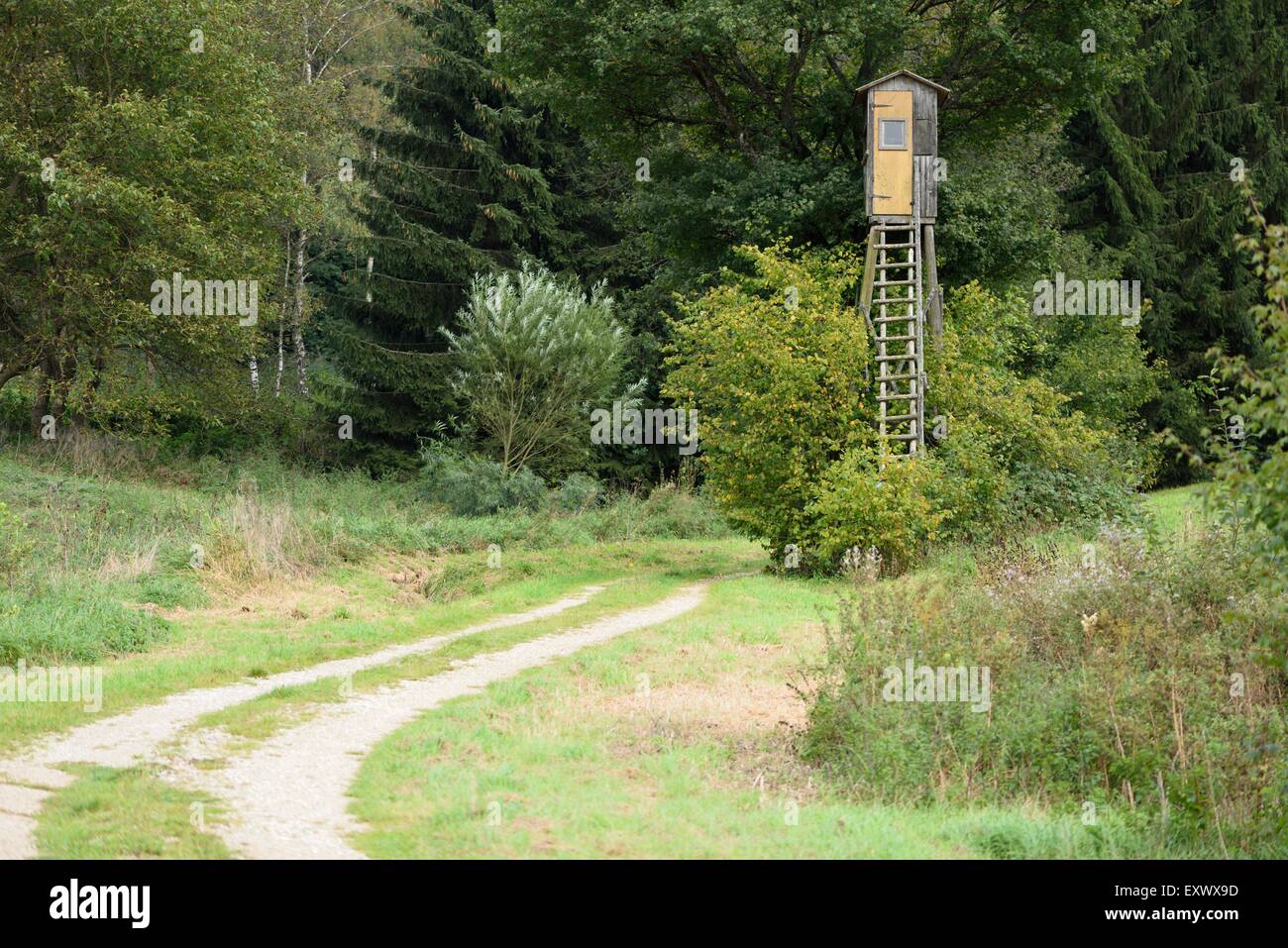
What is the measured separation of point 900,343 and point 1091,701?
45.9 ft

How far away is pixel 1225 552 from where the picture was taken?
1184 centimetres

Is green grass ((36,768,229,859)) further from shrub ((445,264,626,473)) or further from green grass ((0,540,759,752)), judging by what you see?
shrub ((445,264,626,473))

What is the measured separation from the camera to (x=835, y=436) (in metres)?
21.8

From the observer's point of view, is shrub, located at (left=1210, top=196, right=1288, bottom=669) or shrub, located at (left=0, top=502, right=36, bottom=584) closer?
shrub, located at (left=1210, top=196, right=1288, bottom=669)

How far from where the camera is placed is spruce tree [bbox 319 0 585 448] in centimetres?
3656

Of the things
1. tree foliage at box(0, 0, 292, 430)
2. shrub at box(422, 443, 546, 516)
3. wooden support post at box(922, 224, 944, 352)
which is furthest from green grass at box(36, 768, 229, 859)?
tree foliage at box(0, 0, 292, 430)

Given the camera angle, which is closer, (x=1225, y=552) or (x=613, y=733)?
(x=613, y=733)

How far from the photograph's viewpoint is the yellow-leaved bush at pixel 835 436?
20.4 m

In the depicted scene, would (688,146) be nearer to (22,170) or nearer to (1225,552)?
(22,170)

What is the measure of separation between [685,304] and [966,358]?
550 cm

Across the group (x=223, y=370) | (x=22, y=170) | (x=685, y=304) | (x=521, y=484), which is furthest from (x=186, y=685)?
(x=223, y=370)

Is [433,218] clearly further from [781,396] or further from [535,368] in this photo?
[781,396]

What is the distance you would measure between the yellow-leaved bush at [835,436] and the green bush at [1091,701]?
8043 mm

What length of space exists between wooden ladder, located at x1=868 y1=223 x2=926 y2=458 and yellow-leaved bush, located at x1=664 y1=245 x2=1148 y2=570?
0.31 metres
